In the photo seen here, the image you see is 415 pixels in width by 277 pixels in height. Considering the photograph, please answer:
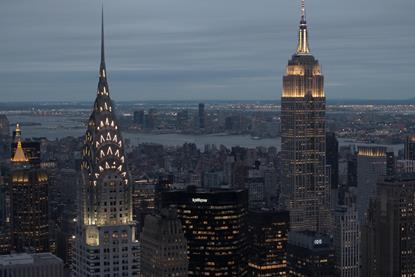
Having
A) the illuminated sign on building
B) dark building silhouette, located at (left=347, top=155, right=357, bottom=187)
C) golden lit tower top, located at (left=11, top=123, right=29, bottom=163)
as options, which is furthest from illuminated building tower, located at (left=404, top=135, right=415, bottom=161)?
golden lit tower top, located at (left=11, top=123, right=29, bottom=163)

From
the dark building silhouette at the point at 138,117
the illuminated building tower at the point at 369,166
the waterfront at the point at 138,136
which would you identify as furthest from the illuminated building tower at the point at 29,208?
the illuminated building tower at the point at 369,166

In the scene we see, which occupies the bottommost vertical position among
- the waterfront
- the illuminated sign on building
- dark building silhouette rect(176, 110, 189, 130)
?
the illuminated sign on building

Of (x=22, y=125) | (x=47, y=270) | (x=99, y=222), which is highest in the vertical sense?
(x=22, y=125)

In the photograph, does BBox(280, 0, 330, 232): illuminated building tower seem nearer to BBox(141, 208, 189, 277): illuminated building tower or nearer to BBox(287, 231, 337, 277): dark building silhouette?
BBox(287, 231, 337, 277): dark building silhouette

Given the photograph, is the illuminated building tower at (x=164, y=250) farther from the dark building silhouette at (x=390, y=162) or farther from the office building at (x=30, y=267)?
the dark building silhouette at (x=390, y=162)

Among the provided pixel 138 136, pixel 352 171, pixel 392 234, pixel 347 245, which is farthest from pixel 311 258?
pixel 352 171

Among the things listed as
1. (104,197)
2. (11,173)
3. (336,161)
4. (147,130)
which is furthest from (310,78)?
(104,197)

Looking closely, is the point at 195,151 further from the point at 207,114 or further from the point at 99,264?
the point at 99,264
